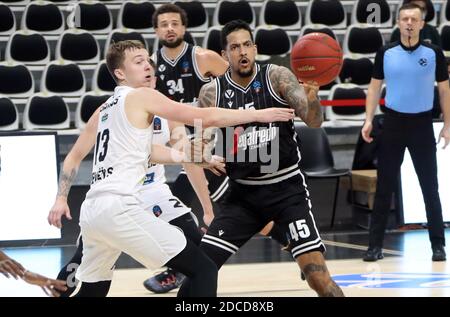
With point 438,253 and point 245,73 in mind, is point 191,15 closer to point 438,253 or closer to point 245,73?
point 438,253

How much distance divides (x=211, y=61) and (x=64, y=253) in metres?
2.36

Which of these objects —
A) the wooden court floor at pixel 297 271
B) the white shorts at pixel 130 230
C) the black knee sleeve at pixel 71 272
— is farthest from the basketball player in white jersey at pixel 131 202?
the wooden court floor at pixel 297 271

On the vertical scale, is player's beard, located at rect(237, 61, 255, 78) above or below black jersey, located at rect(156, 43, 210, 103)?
above

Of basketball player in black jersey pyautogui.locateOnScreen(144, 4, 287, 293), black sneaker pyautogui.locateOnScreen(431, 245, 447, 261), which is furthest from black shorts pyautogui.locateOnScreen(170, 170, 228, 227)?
black sneaker pyautogui.locateOnScreen(431, 245, 447, 261)

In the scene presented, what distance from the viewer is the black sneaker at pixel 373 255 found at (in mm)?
8469

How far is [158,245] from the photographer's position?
5.18 metres

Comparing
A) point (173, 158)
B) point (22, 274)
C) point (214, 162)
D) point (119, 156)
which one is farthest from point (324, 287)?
point (22, 274)

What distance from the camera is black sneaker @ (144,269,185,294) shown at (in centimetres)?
738

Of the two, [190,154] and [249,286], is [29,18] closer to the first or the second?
[249,286]

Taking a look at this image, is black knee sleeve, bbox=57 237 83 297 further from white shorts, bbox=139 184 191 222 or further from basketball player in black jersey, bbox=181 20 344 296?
basketball player in black jersey, bbox=181 20 344 296

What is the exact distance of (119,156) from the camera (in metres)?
5.31

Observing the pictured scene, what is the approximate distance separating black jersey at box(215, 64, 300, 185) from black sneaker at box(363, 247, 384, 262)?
2702 millimetres

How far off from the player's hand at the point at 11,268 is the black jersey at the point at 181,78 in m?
3.36
